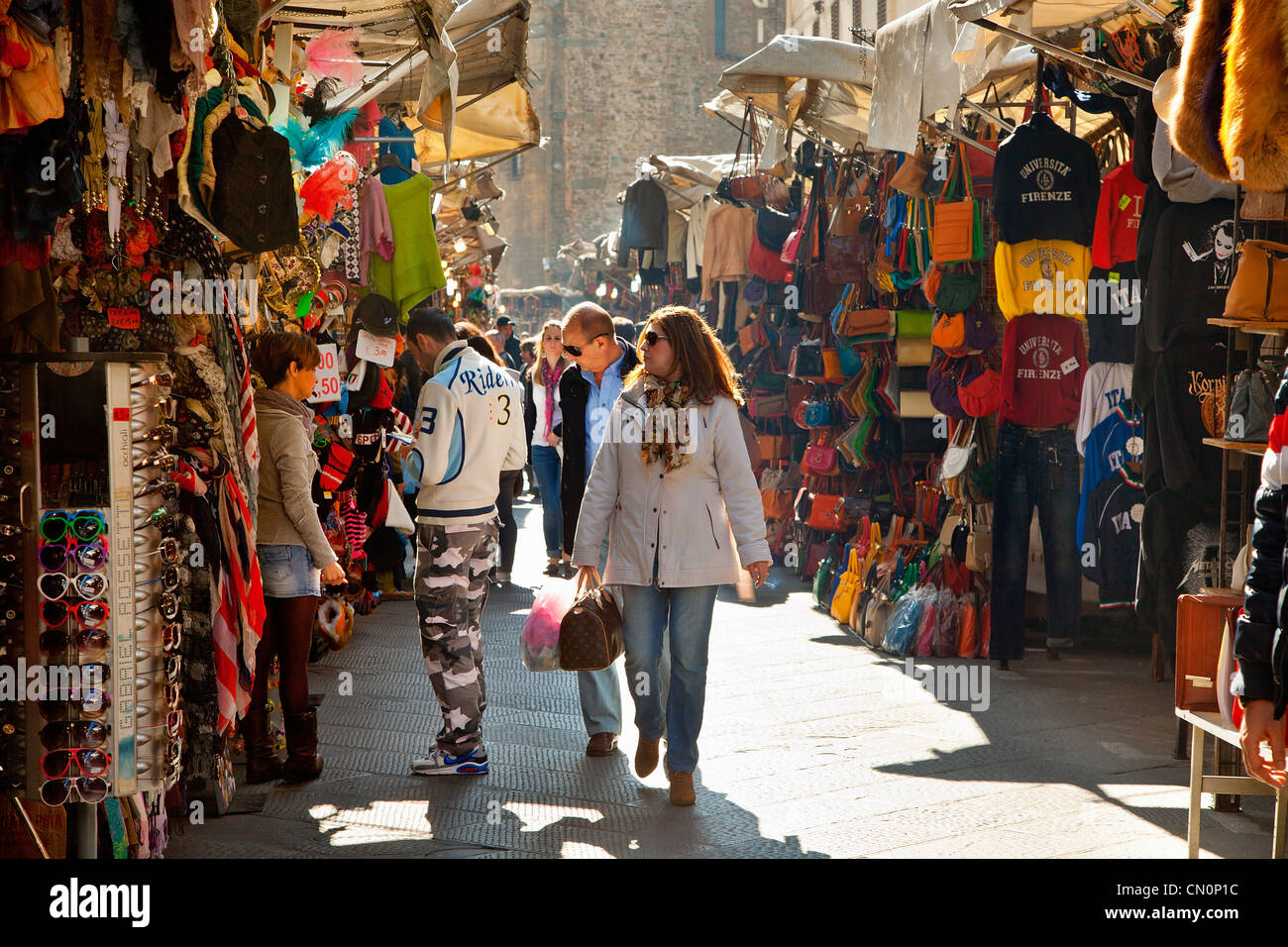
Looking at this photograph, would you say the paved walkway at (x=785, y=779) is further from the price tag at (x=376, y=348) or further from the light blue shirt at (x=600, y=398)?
the price tag at (x=376, y=348)

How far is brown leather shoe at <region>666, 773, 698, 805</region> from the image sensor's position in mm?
4836

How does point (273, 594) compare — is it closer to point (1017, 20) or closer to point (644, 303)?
point (1017, 20)

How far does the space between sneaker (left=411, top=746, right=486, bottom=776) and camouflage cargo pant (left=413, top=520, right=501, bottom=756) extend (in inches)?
1.0

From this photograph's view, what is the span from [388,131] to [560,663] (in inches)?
203

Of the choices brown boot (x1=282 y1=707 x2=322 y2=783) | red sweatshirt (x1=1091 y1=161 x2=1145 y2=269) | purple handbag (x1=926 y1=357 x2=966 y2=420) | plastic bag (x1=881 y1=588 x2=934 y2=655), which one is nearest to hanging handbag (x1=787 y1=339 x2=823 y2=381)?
purple handbag (x1=926 y1=357 x2=966 y2=420)

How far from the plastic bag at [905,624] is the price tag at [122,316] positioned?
495 cm

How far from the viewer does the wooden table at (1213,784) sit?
3.91m

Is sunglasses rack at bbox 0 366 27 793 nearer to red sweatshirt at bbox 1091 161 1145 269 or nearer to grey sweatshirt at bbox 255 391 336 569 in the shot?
grey sweatshirt at bbox 255 391 336 569

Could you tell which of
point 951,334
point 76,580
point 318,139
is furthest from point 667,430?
point 951,334

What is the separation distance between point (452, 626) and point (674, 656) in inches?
38.1

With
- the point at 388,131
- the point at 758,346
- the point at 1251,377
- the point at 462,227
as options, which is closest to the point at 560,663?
the point at 1251,377

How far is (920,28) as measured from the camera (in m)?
6.64

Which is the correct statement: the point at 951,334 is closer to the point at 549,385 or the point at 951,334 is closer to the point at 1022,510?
the point at 1022,510

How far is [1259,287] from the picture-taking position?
4.32 m
